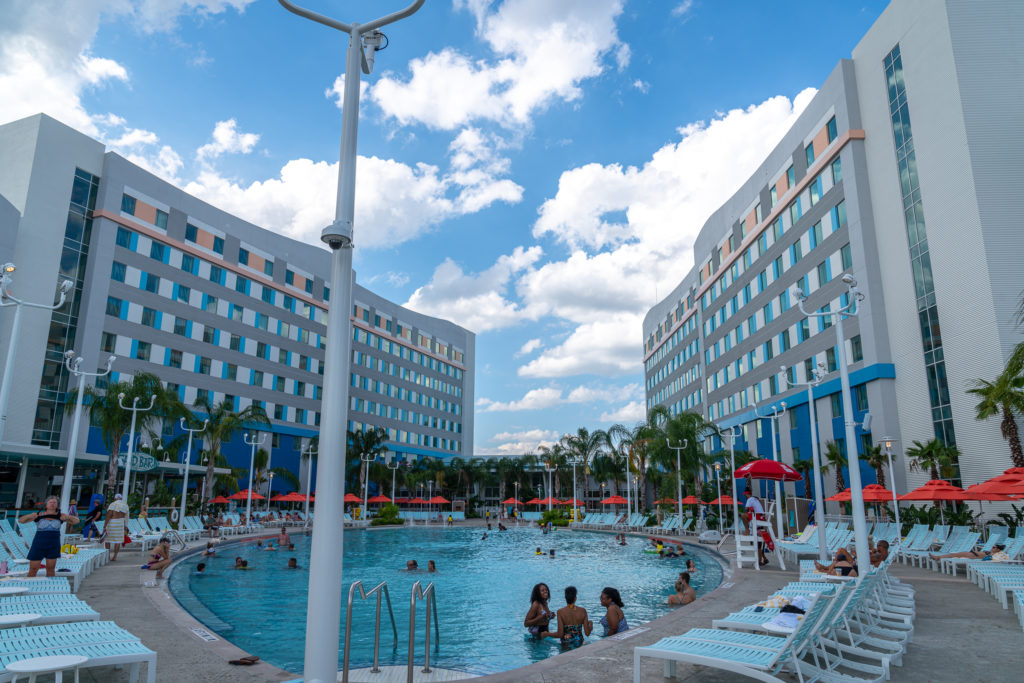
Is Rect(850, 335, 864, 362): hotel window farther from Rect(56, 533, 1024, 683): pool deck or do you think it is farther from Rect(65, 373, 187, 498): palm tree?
Rect(65, 373, 187, 498): palm tree

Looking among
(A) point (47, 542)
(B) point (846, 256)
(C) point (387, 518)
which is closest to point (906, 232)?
(B) point (846, 256)

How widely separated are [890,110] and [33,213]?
48595 millimetres

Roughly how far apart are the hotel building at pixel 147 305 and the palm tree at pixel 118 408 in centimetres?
295

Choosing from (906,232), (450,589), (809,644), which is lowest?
(450,589)

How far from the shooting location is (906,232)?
2955 centimetres

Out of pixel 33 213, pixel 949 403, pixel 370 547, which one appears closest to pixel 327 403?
pixel 370 547

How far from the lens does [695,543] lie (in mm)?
27656

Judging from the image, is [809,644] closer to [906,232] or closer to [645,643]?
[645,643]

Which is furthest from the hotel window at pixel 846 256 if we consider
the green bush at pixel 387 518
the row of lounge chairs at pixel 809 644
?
the green bush at pixel 387 518

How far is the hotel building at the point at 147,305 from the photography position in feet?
120

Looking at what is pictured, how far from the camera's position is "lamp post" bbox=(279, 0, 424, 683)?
4648 millimetres

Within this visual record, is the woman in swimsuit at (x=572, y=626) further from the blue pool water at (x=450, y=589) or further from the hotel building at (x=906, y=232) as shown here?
the hotel building at (x=906, y=232)

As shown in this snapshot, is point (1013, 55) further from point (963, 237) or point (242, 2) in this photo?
point (242, 2)

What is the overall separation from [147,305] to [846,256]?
150 ft
